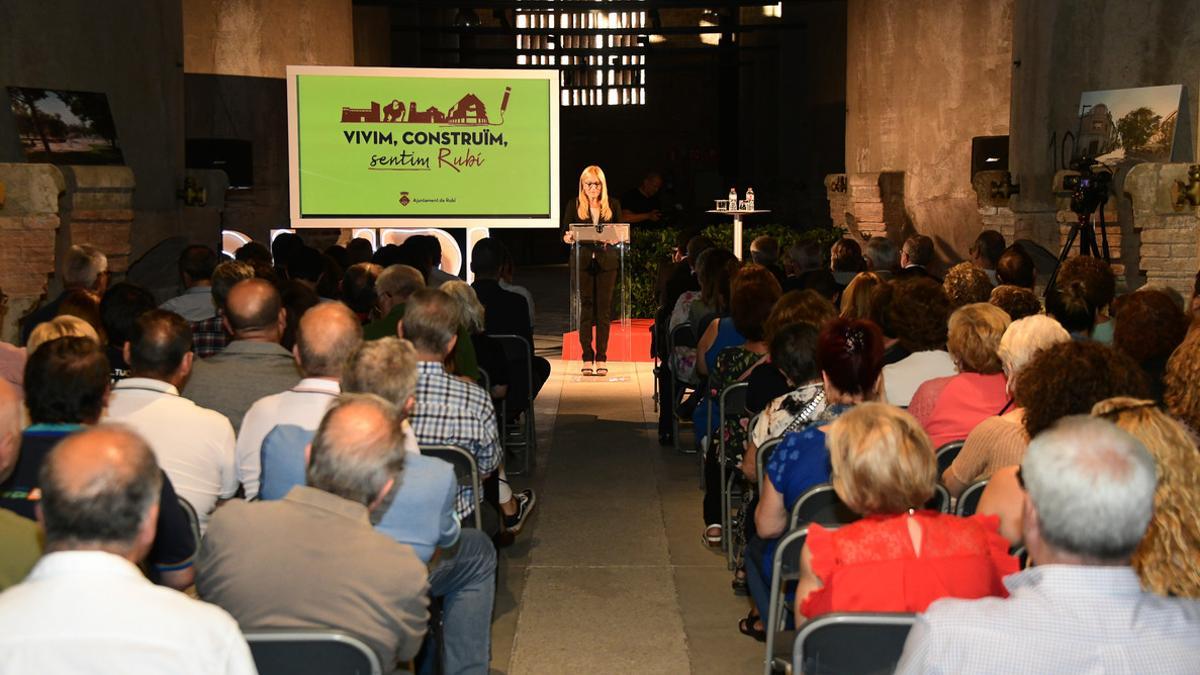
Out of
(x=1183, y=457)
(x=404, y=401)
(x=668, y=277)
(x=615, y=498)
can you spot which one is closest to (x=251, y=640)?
(x=404, y=401)

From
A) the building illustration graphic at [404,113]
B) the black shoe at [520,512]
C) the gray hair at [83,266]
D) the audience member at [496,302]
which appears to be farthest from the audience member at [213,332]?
the building illustration graphic at [404,113]

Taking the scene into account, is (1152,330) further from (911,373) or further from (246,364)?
(246,364)

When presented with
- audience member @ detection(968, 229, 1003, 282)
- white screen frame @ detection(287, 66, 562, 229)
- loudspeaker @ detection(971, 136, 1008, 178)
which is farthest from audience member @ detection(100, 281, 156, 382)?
loudspeaker @ detection(971, 136, 1008, 178)

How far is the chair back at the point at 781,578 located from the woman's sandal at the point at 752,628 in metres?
0.56

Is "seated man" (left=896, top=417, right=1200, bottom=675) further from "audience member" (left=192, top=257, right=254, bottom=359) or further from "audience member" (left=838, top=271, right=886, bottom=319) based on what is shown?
"audience member" (left=192, top=257, right=254, bottom=359)

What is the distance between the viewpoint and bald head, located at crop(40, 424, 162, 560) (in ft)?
6.62

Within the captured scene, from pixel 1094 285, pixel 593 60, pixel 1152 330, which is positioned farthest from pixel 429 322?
pixel 593 60

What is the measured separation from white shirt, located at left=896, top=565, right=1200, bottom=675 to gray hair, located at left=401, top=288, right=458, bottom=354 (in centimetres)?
270

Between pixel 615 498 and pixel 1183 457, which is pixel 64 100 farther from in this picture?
pixel 1183 457

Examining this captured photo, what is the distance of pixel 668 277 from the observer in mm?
8156

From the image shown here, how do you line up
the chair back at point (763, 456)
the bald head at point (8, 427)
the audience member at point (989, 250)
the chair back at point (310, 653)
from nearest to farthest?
1. the chair back at point (310, 653)
2. the bald head at point (8, 427)
3. the chair back at point (763, 456)
4. the audience member at point (989, 250)

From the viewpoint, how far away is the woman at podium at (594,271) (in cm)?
998

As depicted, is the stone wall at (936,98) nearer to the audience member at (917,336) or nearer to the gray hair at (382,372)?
the audience member at (917,336)

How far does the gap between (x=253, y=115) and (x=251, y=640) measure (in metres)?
12.9
